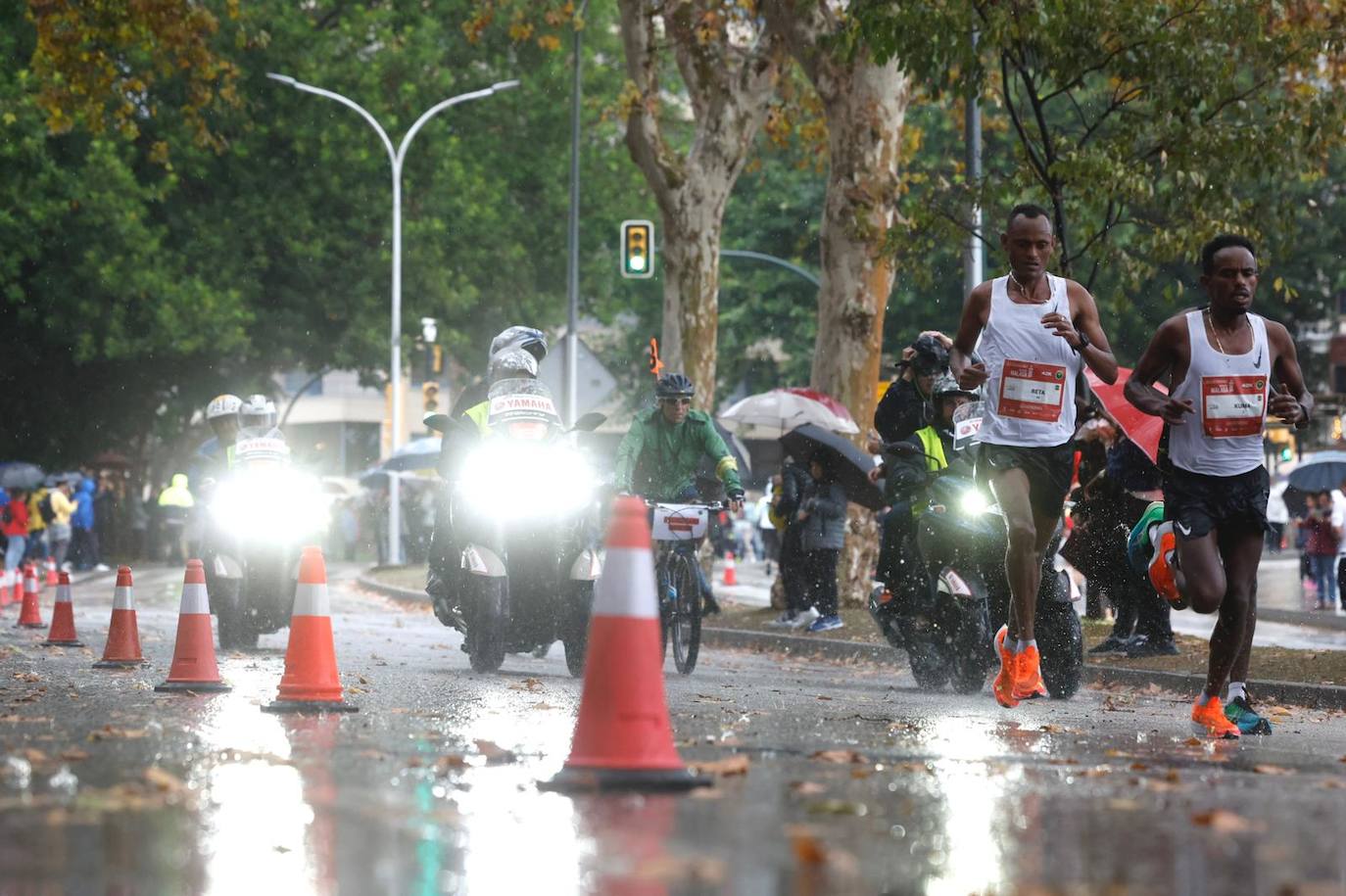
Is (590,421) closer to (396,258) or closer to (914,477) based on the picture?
(914,477)

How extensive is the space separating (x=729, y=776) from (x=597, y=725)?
1.51ft

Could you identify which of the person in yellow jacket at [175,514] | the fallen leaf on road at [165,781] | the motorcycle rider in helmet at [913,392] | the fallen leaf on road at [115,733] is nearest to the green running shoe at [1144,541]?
the motorcycle rider in helmet at [913,392]

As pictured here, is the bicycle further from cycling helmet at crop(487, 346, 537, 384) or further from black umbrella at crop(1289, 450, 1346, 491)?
black umbrella at crop(1289, 450, 1346, 491)

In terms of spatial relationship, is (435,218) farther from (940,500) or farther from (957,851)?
(957,851)

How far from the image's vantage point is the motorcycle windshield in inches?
502

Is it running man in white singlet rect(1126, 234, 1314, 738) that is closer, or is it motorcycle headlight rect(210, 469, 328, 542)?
running man in white singlet rect(1126, 234, 1314, 738)

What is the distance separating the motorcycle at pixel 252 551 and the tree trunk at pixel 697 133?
893 centimetres

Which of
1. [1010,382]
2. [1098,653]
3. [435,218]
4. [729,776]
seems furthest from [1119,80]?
[435,218]

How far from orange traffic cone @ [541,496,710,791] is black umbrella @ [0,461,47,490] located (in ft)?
110

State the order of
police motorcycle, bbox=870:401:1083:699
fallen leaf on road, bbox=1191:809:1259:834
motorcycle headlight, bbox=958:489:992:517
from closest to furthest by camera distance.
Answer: fallen leaf on road, bbox=1191:809:1259:834 < police motorcycle, bbox=870:401:1083:699 < motorcycle headlight, bbox=958:489:992:517

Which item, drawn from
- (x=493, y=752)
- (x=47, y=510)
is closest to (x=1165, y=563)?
(x=493, y=752)

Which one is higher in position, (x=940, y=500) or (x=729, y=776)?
(x=940, y=500)

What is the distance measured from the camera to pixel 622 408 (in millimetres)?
66812

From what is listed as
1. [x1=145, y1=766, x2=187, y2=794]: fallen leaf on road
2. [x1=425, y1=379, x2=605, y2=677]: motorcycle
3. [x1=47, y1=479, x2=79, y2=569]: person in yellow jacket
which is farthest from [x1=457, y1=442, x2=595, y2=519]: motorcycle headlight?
[x1=47, y1=479, x2=79, y2=569]: person in yellow jacket
